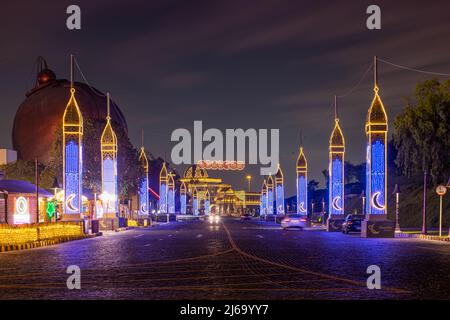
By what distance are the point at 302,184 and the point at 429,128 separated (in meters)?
22.5

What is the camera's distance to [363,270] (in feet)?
52.4

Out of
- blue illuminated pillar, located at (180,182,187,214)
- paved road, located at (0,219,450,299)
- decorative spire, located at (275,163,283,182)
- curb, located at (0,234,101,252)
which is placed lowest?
blue illuminated pillar, located at (180,182,187,214)

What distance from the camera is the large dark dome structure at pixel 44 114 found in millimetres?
109062

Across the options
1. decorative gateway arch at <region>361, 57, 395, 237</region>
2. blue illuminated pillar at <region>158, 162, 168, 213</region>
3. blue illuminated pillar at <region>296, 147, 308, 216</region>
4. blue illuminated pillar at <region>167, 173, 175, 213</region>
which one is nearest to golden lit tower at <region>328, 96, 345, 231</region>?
decorative gateway arch at <region>361, 57, 395, 237</region>

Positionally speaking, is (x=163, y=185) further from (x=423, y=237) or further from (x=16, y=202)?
(x=423, y=237)

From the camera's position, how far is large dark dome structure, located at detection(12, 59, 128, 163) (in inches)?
4294

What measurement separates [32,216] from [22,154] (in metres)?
66.1

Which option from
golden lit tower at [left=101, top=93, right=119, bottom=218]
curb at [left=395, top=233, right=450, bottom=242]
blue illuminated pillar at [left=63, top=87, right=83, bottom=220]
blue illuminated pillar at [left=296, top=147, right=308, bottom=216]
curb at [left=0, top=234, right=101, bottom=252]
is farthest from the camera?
blue illuminated pillar at [left=296, top=147, right=308, bottom=216]

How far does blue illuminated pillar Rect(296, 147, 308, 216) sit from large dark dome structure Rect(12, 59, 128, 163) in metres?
51.3

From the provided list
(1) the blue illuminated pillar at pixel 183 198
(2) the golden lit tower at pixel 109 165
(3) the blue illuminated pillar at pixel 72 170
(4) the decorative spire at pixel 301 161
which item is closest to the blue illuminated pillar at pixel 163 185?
(4) the decorative spire at pixel 301 161

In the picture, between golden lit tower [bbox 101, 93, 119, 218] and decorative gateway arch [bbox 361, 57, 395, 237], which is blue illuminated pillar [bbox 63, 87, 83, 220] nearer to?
golden lit tower [bbox 101, 93, 119, 218]

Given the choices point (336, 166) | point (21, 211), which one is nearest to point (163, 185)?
point (21, 211)

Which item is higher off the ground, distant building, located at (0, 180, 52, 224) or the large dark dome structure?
the large dark dome structure
